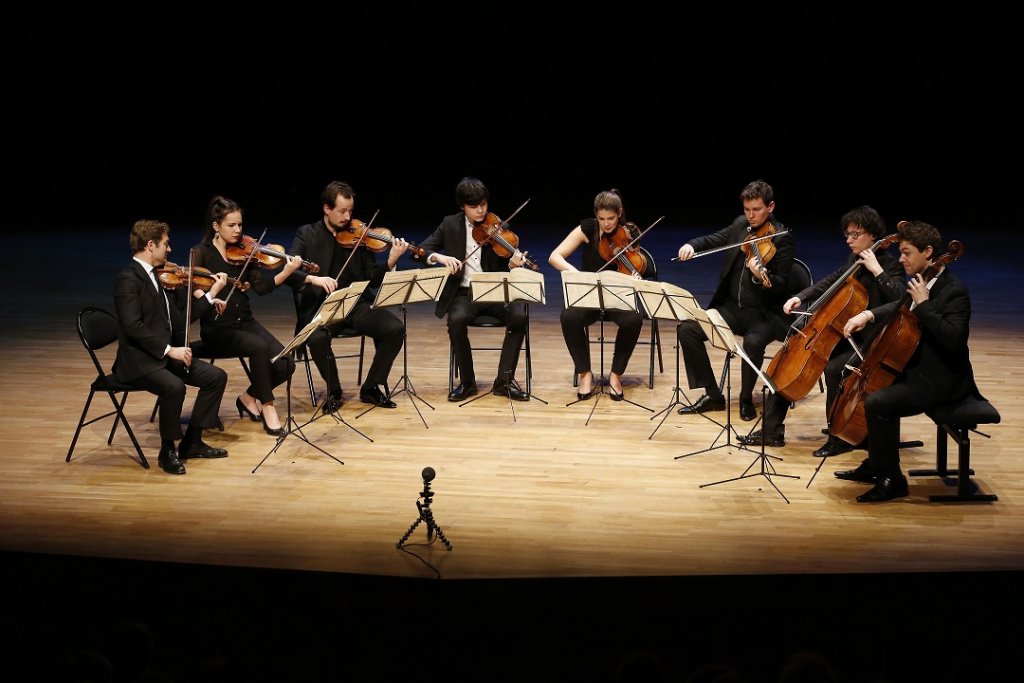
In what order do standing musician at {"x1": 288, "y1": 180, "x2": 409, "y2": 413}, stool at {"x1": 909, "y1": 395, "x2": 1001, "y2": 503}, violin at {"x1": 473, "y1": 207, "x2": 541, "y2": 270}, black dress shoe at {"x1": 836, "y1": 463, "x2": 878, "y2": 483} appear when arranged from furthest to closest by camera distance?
violin at {"x1": 473, "y1": 207, "x2": 541, "y2": 270}, standing musician at {"x1": 288, "y1": 180, "x2": 409, "y2": 413}, black dress shoe at {"x1": 836, "y1": 463, "x2": 878, "y2": 483}, stool at {"x1": 909, "y1": 395, "x2": 1001, "y2": 503}

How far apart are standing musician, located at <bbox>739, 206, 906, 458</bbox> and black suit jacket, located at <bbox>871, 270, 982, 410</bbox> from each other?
16.1 inches

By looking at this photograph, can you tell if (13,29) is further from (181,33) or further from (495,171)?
(495,171)

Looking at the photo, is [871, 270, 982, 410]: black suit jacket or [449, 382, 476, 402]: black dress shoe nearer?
[871, 270, 982, 410]: black suit jacket

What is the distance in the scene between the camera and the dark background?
41.3 ft

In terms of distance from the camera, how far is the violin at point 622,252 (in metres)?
5.71

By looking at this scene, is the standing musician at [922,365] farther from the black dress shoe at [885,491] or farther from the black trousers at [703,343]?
the black trousers at [703,343]

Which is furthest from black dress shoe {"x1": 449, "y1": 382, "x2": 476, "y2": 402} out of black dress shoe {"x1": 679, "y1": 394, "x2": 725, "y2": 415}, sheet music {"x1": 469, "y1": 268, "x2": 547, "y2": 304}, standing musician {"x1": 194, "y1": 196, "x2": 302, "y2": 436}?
black dress shoe {"x1": 679, "y1": 394, "x2": 725, "y2": 415}

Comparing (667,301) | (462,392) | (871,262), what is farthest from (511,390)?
(871,262)

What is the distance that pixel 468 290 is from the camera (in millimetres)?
6000

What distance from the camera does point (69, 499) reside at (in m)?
4.30

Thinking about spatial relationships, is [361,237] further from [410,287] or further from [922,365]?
[922,365]

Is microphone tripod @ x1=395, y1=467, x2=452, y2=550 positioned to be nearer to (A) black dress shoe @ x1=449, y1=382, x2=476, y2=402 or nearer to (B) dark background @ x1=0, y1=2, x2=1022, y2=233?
(A) black dress shoe @ x1=449, y1=382, x2=476, y2=402

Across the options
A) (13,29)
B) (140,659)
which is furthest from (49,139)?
(140,659)

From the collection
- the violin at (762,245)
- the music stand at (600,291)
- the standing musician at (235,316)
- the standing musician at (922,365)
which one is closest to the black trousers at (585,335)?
the music stand at (600,291)
